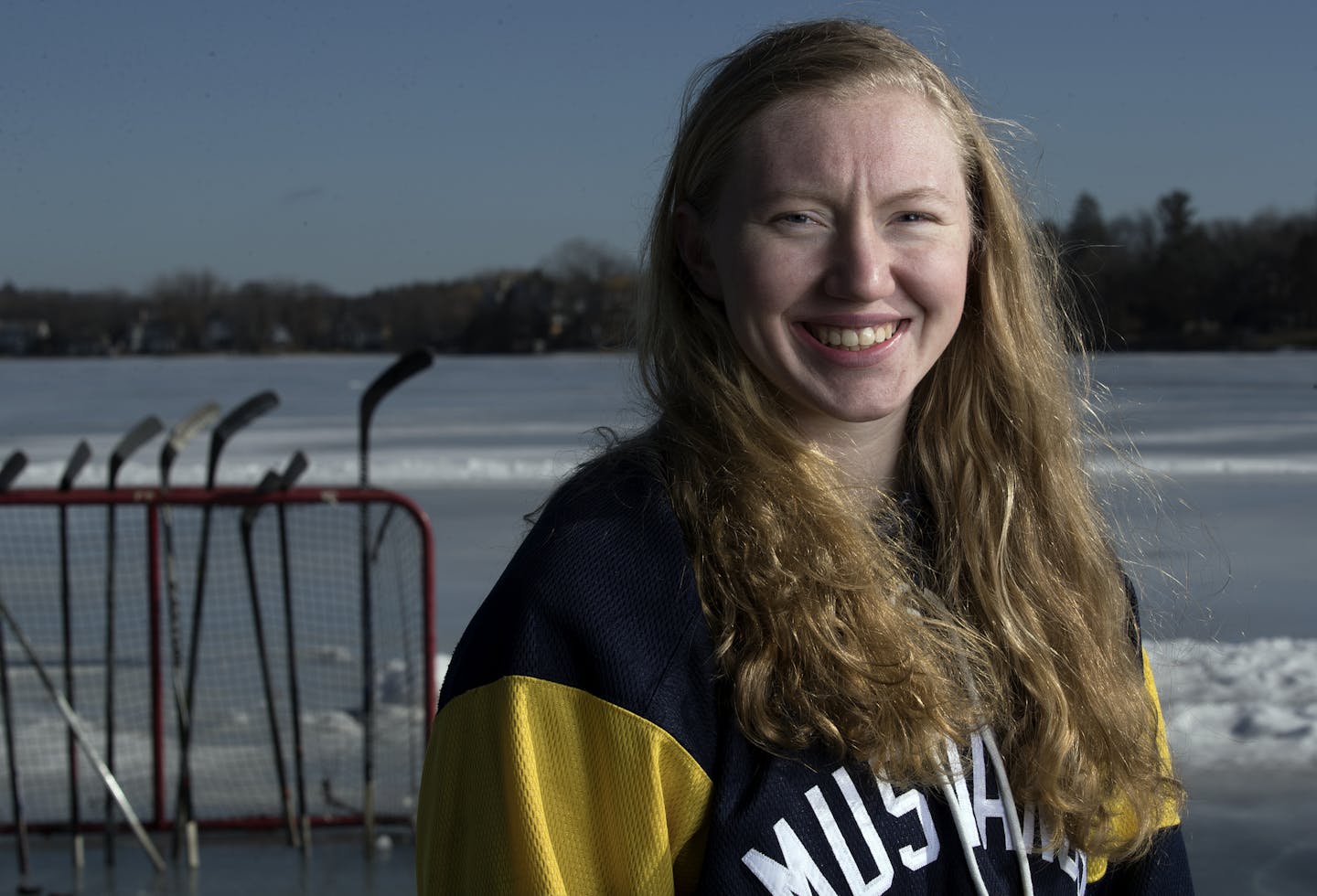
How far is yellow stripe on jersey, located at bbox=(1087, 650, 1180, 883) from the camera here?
1419 mm

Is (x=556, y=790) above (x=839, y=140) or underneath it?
underneath

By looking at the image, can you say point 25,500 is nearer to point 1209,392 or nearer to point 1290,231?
point 1209,392

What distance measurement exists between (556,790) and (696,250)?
0.57 metres

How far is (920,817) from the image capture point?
1.21 metres

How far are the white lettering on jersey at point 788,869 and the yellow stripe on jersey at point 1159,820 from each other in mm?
449

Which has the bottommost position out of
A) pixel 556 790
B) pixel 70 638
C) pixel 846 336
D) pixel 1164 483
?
pixel 1164 483

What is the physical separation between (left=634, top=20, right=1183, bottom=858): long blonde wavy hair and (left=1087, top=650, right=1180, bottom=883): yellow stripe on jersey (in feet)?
0.04

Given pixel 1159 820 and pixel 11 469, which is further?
pixel 11 469

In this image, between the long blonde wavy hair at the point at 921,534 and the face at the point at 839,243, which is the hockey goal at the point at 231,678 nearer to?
the long blonde wavy hair at the point at 921,534

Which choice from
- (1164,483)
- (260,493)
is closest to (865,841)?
(260,493)

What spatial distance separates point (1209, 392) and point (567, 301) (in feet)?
90.2

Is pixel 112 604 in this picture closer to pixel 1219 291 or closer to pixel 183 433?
pixel 183 433

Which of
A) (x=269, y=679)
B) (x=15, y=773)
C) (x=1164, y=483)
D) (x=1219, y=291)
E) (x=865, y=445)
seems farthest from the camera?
(x=1219, y=291)

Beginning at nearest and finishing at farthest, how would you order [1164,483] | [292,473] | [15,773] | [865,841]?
[865,841] → [15,773] → [292,473] → [1164,483]
